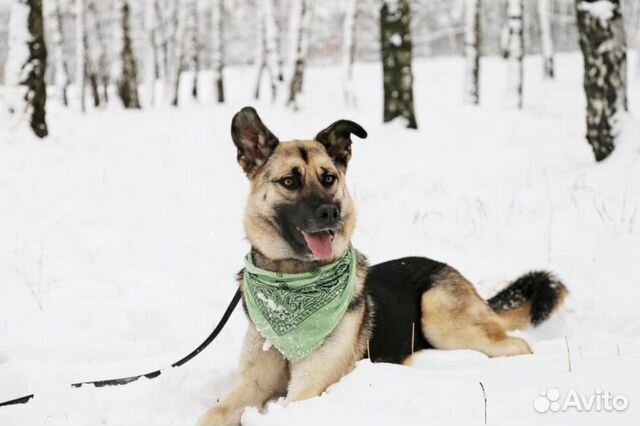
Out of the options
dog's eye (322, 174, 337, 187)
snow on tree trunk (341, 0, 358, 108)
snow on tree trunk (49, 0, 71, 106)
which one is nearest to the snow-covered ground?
dog's eye (322, 174, 337, 187)

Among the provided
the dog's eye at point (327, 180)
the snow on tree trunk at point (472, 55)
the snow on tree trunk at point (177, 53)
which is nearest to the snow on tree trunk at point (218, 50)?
the snow on tree trunk at point (177, 53)

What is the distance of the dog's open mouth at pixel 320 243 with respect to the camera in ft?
12.1

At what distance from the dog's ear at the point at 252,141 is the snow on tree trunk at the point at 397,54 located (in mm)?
8686

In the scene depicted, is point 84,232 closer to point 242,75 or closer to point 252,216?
point 252,216

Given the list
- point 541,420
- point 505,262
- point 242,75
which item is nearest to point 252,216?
point 541,420

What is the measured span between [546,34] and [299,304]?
28010 mm

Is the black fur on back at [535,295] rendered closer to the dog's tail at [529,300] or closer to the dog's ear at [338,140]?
the dog's tail at [529,300]

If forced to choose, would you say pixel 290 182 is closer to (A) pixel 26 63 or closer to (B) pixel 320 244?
(B) pixel 320 244

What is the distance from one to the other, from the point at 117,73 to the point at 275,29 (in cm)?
782

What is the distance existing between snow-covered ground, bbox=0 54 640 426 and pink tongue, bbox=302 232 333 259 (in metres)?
0.74

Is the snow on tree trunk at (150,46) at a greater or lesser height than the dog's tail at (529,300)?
greater

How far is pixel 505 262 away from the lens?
6109 millimetres

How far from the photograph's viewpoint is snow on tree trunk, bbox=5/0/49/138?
41.1ft

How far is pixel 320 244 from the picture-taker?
3.69m
